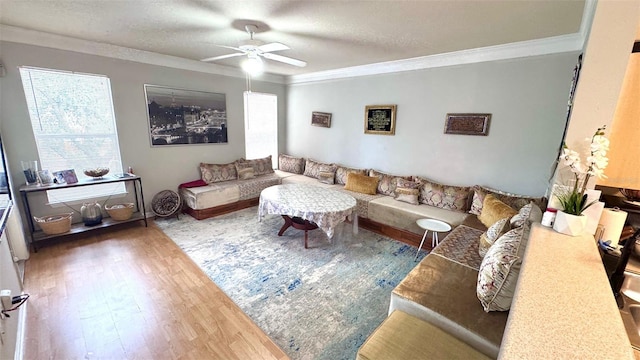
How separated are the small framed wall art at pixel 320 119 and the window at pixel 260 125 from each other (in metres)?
0.95

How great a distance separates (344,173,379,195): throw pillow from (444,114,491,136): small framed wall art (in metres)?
1.27

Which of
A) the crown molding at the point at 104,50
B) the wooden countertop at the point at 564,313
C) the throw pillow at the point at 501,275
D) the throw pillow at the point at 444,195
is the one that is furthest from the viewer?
the throw pillow at the point at 444,195

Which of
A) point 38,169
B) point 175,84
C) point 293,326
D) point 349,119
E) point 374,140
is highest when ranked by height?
point 175,84

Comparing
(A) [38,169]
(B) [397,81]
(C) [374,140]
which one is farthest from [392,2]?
(A) [38,169]

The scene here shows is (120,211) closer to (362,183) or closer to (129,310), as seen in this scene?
(129,310)

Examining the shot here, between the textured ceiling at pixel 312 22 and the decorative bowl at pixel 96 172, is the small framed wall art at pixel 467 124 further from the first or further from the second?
the decorative bowl at pixel 96 172

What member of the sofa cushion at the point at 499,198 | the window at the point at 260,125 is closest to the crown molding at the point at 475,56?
the window at the point at 260,125

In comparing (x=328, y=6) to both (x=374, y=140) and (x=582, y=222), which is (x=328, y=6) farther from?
(x=374, y=140)

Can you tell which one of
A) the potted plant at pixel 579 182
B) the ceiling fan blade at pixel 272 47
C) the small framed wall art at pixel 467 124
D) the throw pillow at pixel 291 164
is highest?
the ceiling fan blade at pixel 272 47

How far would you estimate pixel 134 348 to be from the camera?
5.80 ft

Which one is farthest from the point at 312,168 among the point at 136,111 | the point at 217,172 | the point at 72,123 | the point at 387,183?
the point at 72,123

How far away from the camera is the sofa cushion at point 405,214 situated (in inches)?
128

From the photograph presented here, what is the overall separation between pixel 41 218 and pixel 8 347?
236cm

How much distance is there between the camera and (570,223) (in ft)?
4.48
